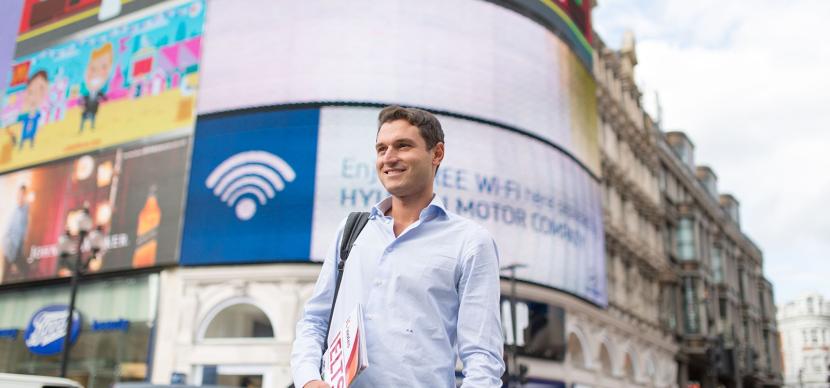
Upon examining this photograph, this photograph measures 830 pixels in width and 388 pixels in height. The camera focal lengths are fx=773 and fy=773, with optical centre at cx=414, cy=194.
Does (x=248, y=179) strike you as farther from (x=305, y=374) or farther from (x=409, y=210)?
(x=305, y=374)

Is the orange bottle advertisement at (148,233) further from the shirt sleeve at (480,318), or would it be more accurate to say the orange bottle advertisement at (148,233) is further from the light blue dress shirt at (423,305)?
the shirt sleeve at (480,318)

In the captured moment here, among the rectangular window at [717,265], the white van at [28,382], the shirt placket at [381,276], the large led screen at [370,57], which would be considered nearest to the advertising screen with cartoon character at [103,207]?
the large led screen at [370,57]

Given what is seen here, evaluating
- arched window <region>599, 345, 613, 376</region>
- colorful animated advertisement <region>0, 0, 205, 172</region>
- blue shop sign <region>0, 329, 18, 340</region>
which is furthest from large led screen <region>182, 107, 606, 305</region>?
blue shop sign <region>0, 329, 18, 340</region>

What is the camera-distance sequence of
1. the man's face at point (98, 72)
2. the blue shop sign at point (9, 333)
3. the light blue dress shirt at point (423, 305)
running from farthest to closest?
the man's face at point (98, 72), the blue shop sign at point (9, 333), the light blue dress shirt at point (423, 305)

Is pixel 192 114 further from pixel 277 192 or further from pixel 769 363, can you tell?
pixel 769 363

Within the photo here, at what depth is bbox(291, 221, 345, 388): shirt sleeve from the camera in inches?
105

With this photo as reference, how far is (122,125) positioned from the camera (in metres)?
27.6

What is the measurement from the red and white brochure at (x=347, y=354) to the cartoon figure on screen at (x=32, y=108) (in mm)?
31343

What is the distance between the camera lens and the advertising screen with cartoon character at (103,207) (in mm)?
25516

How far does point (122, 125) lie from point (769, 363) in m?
56.5

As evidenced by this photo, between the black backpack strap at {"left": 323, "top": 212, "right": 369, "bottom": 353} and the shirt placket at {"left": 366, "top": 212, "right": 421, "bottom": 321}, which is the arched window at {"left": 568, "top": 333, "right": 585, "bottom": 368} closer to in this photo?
the black backpack strap at {"left": 323, "top": 212, "right": 369, "bottom": 353}

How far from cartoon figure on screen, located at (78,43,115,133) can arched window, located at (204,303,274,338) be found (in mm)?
9235

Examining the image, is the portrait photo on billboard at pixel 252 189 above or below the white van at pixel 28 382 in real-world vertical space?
above

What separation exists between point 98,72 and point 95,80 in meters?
0.35
